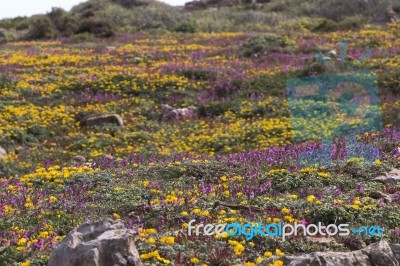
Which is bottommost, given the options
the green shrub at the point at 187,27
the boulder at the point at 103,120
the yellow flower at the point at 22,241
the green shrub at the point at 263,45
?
the boulder at the point at 103,120

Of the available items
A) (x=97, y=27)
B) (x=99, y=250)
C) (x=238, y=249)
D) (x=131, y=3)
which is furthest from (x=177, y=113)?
(x=131, y=3)

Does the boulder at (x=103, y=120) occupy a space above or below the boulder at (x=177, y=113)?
above

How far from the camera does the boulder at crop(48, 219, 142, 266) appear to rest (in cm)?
572

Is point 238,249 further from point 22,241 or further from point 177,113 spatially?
point 177,113

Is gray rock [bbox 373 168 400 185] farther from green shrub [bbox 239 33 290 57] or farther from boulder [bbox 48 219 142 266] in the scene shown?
green shrub [bbox 239 33 290 57]

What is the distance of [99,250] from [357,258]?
2.93 metres

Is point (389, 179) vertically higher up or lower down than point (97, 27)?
lower down

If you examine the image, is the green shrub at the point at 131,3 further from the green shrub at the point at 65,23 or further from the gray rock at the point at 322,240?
the gray rock at the point at 322,240

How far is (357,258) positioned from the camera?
20.3 ft

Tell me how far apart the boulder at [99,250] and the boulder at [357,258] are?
182cm

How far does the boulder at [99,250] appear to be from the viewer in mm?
5719

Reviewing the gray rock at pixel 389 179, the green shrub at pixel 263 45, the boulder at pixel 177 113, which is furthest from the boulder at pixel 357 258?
the green shrub at pixel 263 45

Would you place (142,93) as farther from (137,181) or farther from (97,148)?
(137,181)

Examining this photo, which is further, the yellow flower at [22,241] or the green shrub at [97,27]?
the green shrub at [97,27]
